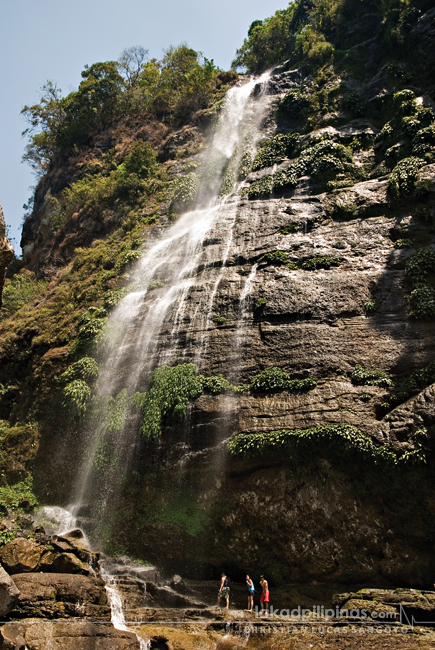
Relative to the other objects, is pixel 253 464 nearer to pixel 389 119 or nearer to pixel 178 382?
pixel 178 382

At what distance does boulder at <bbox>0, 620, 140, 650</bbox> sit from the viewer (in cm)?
792

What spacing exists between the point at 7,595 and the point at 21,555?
1.92 m

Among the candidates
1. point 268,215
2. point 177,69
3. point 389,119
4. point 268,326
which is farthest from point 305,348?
point 177,69

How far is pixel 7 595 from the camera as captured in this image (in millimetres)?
8586

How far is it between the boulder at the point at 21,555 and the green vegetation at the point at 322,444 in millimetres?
5585

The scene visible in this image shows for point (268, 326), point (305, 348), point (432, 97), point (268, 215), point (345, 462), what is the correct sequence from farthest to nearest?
point (432, 97) → point (268, 215) → point (268, 326) → point (305, 348) → point (345, 462)

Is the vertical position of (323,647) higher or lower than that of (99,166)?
lower

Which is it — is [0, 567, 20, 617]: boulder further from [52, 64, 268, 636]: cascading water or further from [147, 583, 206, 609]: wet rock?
[147, 583, 206, 609]: wet rock

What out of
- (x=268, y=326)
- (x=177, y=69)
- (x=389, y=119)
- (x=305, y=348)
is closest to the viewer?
(x=305, y=348)

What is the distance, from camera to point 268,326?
15664 mm

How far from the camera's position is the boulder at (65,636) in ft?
26.0

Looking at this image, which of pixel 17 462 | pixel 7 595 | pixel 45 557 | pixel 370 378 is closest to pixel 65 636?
pixel 7 595

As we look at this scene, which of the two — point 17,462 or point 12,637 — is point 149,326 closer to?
point 17,462

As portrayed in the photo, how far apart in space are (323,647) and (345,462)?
4787 mm
